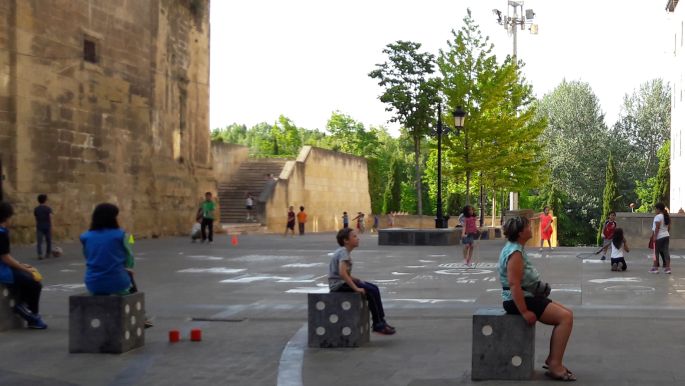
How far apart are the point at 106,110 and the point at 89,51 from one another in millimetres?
2029

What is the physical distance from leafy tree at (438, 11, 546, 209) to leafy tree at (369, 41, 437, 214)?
0.86 metres

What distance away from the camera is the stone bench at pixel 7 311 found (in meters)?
10.1

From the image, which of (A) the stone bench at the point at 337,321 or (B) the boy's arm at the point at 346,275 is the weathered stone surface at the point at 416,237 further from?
(A) the stone bench at the point at 337,321

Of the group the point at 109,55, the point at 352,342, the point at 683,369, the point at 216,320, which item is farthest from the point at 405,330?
the point at 109,55

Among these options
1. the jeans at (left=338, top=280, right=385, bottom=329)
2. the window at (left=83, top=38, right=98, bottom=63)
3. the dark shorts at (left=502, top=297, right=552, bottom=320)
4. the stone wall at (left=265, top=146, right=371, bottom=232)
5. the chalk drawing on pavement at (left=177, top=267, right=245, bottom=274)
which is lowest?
the chalk drawing on pavement at (left=177, top=267, right=245, bottom=274)

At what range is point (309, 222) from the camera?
160 feet

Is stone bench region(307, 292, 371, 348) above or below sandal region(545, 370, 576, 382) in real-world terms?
above

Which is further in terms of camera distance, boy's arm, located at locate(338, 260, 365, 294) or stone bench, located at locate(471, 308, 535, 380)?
boy's arm, located at locate(338, 260, 365, 294)

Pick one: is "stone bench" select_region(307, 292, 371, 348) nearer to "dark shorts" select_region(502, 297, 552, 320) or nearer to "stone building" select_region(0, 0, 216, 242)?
"dark shorts" select_region(502, 297, 552, 320)

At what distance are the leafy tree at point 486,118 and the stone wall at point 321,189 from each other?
8653 mm

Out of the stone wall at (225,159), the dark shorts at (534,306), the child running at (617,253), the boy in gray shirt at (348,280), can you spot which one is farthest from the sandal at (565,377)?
the stone wall at (225,159)

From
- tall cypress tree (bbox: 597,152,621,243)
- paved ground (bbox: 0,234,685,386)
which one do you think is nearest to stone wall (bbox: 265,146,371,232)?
tall cypress tree (bbox: 597,152,621,243)

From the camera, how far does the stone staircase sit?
44688 mm

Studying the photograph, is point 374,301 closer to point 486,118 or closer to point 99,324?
point 99,324
